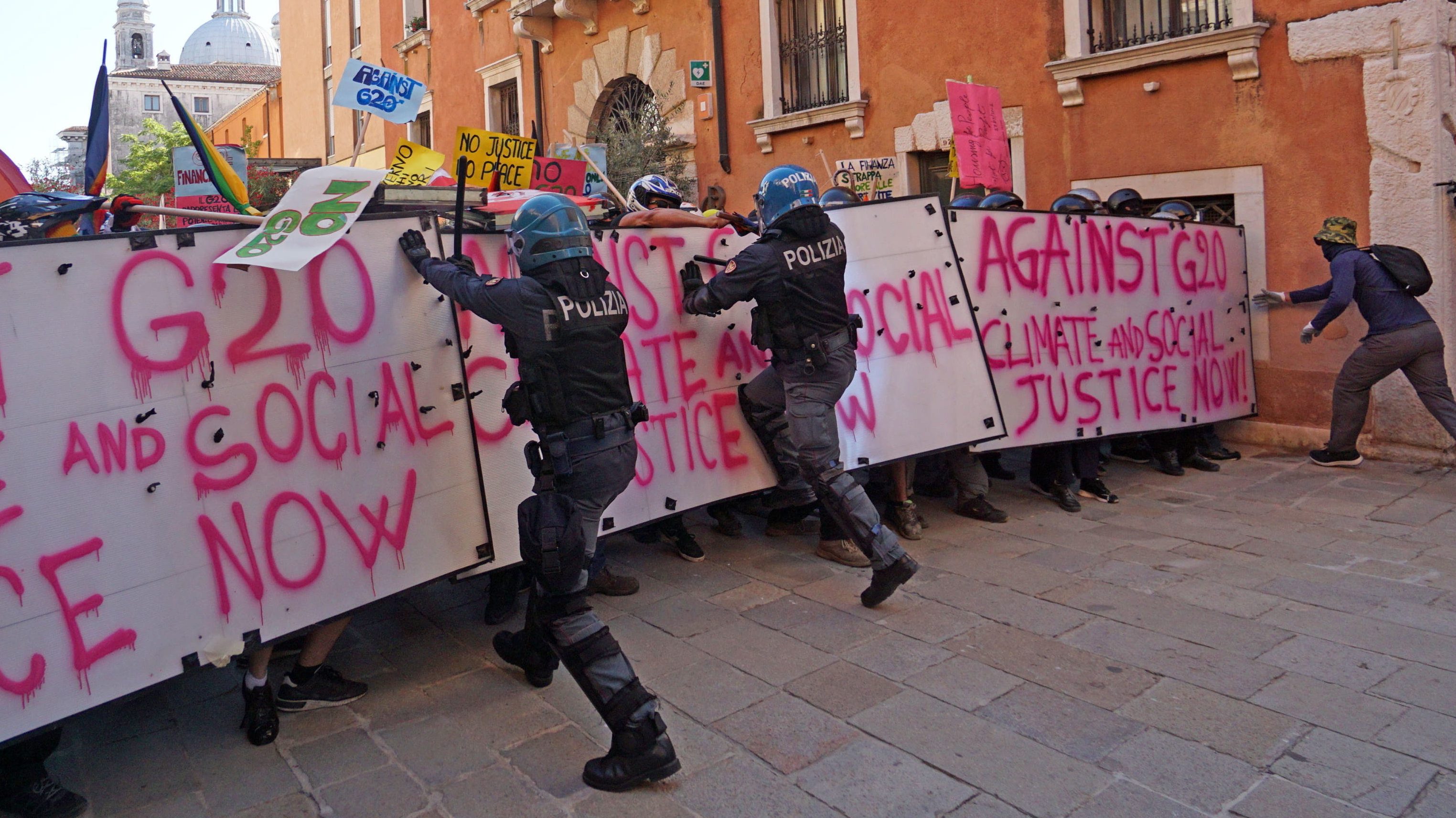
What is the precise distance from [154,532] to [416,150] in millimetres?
3444

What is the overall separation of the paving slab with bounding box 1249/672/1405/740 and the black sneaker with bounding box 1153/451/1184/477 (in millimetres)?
3549

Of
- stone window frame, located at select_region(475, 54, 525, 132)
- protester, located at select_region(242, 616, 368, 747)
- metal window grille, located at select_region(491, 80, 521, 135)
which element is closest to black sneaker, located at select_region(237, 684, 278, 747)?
protester, located at select_region(242, 616, 368, 747)

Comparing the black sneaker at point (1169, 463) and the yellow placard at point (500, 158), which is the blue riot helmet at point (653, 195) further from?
the black sneaker at point (1169, 463)

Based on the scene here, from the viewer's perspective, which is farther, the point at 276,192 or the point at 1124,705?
the point at 276,192

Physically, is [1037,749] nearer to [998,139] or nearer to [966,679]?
[966,679]

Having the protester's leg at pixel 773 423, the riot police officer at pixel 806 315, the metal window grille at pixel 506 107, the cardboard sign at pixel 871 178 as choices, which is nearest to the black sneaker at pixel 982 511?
the protester's leg at pixel 773 423

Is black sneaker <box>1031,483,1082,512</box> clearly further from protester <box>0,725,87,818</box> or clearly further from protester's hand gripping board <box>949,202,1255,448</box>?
protester <box>0,725,87,818</box>

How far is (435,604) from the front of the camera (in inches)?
196

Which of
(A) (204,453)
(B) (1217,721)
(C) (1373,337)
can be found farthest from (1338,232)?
(A) (204,453)

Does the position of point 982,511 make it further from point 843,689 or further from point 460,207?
point 460,207

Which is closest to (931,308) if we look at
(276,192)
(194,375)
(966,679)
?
(966,679)

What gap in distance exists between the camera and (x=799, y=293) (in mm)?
4758

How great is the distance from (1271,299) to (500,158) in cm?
565

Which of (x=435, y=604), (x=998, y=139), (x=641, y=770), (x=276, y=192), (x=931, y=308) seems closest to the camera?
(x=641, y=770)
